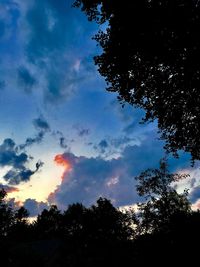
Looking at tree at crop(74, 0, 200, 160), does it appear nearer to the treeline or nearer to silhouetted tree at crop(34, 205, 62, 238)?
the treeline

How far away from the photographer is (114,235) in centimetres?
11656

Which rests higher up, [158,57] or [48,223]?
[48,223]

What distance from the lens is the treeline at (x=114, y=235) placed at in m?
26.1

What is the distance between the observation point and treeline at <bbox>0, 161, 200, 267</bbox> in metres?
26.1

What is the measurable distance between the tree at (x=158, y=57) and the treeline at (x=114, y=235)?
7.89 m

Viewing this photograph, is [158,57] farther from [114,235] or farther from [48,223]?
[48,223]

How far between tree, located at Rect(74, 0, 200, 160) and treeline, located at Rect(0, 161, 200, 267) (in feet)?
25.9

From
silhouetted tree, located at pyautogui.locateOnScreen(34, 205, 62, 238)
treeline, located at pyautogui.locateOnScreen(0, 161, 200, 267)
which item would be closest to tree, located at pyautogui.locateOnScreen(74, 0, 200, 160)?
treeline, located at pyautogui.locateOnScreen(0, 161, 200, 267)

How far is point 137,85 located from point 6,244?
937 inches

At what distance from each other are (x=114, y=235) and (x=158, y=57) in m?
107

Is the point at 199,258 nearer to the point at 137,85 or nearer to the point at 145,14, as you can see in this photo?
the point at 137,85

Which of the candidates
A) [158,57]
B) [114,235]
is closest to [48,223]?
[114,235]

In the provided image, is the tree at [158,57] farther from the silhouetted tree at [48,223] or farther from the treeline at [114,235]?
the silhouetted tree at [48,223]

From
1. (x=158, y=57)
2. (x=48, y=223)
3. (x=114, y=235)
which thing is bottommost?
(x=158, y=57)
